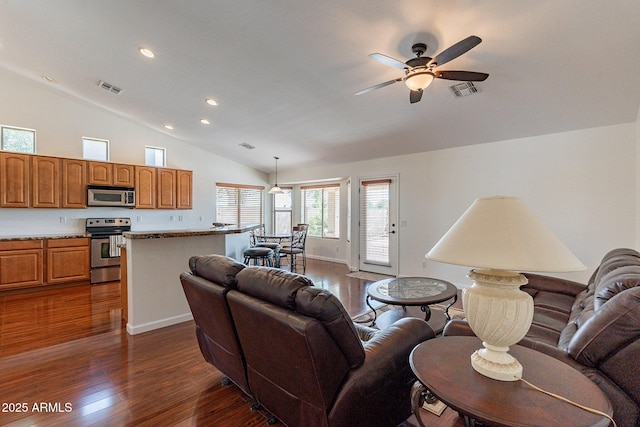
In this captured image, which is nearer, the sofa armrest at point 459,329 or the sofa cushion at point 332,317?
the sofa cushion at point 332,317

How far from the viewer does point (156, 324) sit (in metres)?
3.27

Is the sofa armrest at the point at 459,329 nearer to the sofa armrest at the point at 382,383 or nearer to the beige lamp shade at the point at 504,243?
the sofa armrest at the point at 382,383

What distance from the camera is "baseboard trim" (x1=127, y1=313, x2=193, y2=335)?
123 inches

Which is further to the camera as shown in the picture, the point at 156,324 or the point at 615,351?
the point at 156,324

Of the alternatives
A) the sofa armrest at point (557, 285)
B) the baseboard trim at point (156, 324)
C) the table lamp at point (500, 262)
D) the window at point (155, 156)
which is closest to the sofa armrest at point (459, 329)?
the table lamp at point (500, 262)

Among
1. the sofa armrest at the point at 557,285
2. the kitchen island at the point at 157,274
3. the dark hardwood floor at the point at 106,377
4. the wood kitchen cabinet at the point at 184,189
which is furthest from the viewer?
the wood kitchen cabinet at the point at 184,189

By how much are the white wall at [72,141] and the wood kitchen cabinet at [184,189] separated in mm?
287

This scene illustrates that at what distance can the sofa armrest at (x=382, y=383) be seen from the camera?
1.34 metres

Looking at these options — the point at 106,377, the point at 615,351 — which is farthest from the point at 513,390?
A: the point at 106,377

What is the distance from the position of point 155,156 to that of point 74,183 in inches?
65.2

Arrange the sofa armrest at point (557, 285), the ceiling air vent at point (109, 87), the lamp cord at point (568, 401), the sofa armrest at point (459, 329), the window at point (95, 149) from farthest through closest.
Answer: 1. the window at point (95, 149)
2. the ceiling air vent at point (109, 87)
3. the sofa armrest at point (557, 285)
4. the sofa armrest at point (459, 329)
5. the lamp cord at point (568, 401)

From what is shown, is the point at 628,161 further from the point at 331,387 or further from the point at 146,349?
the point at 146,349

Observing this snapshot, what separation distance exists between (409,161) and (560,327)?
12.5ft

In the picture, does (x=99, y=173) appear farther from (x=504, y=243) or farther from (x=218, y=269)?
(x=504, y=243)
